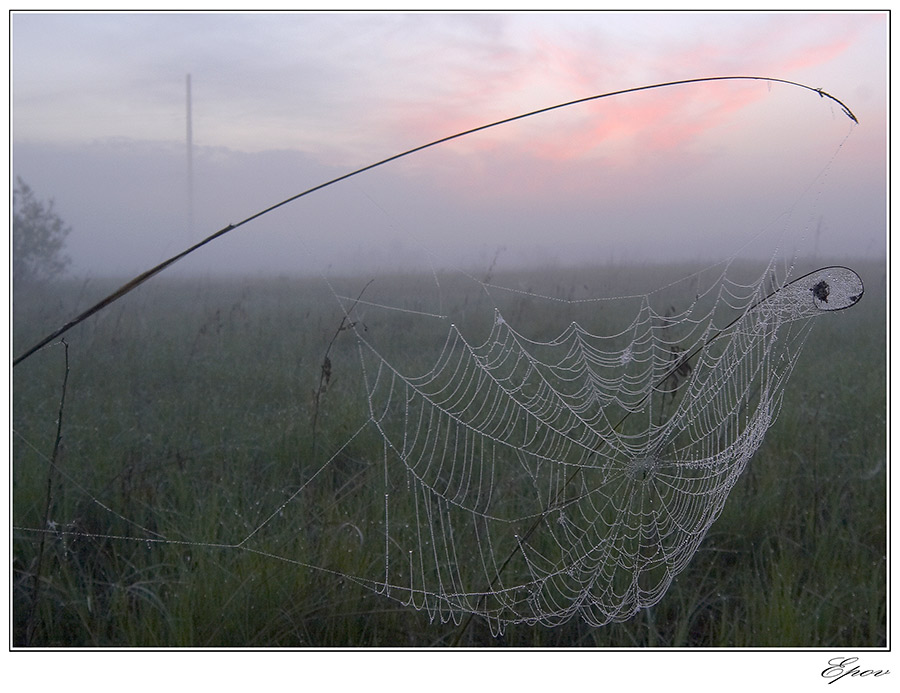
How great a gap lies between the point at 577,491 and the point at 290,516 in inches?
52.3

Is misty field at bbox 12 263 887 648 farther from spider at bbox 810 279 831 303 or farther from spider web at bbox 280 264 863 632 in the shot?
spider at bbox 810 279 831 303

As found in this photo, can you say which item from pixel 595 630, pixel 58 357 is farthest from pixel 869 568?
pixel 58 357

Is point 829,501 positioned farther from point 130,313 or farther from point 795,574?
point 130,313

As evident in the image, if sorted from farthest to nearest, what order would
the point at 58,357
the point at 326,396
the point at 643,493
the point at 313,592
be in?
1. the point at 58,357
2. the point at 326,396
3. the point at 643,493
4. the point at 313,592

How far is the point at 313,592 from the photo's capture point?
2379 millimetres

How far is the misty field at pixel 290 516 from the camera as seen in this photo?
233cm

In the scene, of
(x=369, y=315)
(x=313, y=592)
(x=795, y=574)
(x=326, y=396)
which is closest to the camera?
(x=313, y=592)

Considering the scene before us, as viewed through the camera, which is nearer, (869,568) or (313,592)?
(313,592)

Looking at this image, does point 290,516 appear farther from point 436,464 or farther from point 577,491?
point 577,491

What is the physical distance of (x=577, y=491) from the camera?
3.15 metres

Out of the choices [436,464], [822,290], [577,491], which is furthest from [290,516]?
[822,290]

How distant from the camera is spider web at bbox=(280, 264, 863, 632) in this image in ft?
8.00

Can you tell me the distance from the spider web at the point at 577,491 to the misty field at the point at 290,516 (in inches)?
3.2

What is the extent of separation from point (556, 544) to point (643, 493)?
0.57 m
